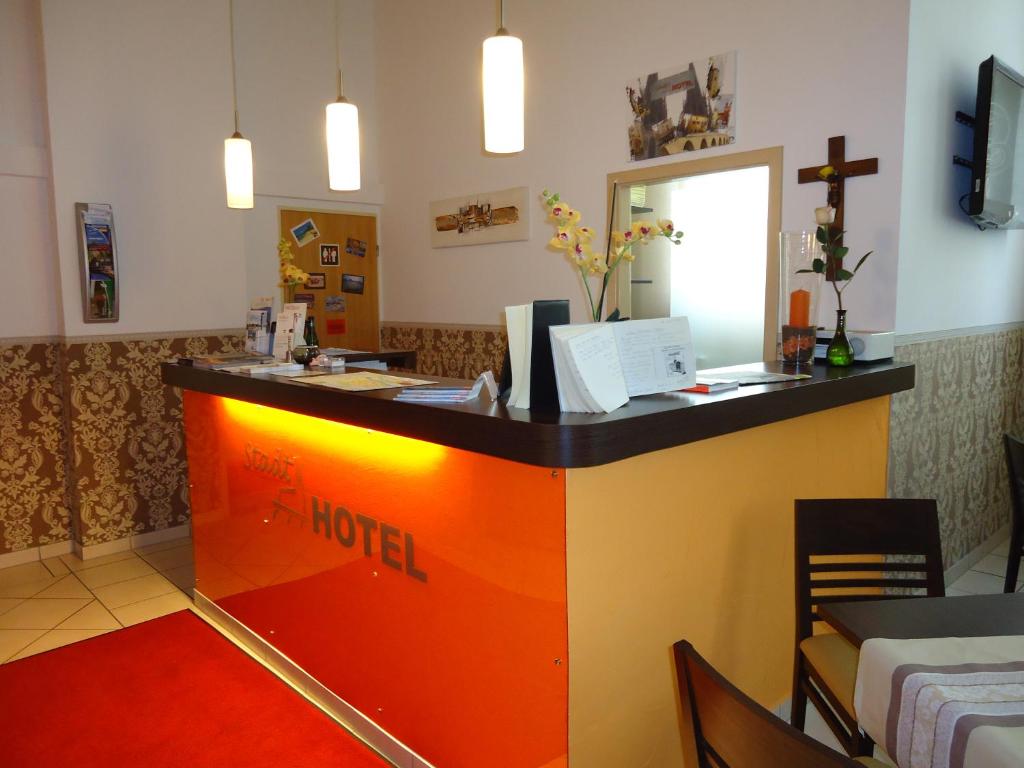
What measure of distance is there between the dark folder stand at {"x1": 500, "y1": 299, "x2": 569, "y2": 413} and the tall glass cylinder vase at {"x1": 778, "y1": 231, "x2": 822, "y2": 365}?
1258mm

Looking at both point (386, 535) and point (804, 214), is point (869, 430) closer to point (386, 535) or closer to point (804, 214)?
point (804, 214)

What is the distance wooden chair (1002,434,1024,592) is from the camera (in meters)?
2.85

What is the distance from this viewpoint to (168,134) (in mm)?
4336

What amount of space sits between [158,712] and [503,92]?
2458 millimetres

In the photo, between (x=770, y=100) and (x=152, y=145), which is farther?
(x=152, y=145)

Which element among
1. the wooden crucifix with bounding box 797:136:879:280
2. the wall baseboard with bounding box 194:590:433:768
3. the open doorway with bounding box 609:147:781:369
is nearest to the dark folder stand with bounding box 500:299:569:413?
the wall baseboard with bounding box 194:590:433:768

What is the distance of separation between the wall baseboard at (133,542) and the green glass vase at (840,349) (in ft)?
12.8

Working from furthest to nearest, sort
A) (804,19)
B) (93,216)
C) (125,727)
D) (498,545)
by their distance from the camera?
(93,216) < (804,19) < (125,727) < (498,545)

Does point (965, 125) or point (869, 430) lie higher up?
point (965, 125)

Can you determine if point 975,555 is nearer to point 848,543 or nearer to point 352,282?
point 848,543

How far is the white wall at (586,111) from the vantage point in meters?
3.11

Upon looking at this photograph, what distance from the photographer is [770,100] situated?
345cm

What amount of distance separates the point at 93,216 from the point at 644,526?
3.70 metres

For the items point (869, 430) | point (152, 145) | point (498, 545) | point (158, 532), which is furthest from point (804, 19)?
point (158, 532)
